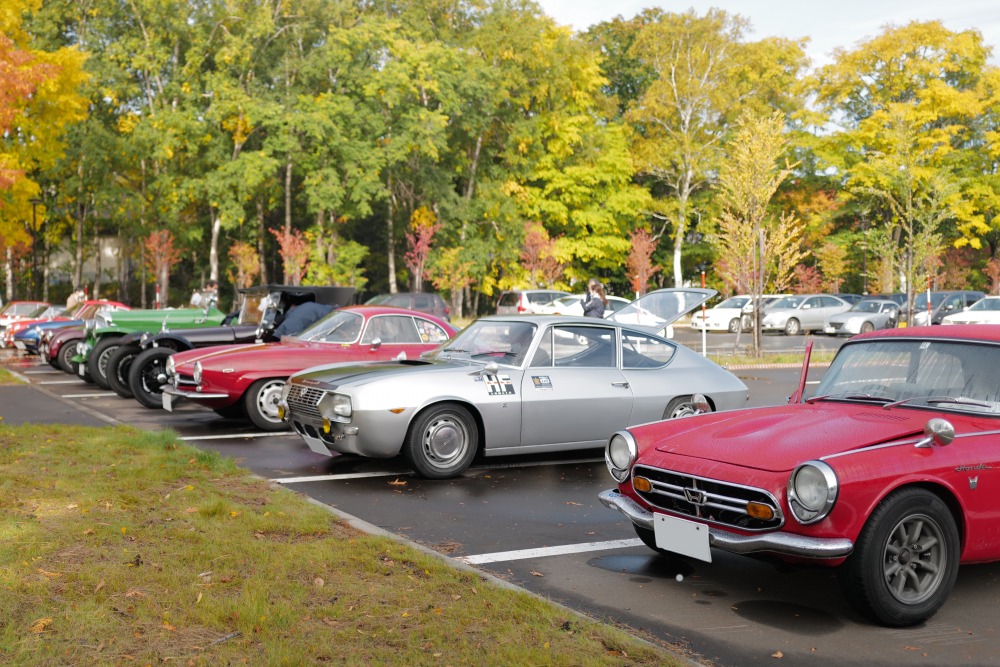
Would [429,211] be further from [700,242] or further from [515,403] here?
[515,403]

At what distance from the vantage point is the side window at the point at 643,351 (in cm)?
1019

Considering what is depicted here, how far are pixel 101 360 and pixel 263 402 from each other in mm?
6797

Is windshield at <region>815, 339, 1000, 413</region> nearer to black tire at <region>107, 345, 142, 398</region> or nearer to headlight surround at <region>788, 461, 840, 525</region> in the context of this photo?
headlight surround at <region>788, 461, 840, 525</region>

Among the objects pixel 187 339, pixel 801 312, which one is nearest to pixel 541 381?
pixel 187 339

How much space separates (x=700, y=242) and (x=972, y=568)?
5309 cm

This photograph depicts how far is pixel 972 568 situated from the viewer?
6.25m

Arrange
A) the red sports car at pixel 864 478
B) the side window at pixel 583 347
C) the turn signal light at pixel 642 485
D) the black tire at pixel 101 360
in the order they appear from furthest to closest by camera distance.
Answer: the black tire at pixel 101 360
the side window at pixel 583 347
the turn signal light at pixel 642 485
the red sports car at pixel 864 478

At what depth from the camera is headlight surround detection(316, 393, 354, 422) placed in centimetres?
884

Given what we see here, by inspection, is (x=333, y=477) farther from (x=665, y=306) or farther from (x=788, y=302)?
(x=788, y=302)

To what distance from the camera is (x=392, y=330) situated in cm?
1300

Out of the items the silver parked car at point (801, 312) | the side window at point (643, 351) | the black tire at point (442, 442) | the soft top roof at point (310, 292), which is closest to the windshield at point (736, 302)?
the silver parked car at point (801, 312)

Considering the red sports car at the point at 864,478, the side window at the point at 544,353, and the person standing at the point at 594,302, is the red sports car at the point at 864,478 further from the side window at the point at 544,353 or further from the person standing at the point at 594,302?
the person standing at the point at 594,302

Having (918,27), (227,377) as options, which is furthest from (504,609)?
(918,27)

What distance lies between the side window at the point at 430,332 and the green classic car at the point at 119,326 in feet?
19.9
